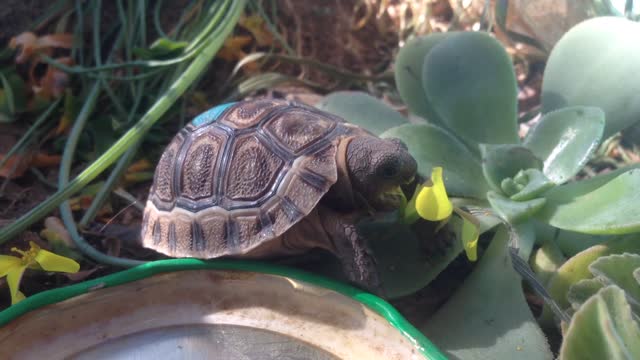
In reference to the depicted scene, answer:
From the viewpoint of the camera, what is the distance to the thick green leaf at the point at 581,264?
2.91ft

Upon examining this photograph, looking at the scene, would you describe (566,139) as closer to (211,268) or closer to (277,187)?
(277,187)

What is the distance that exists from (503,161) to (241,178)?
1.51ft

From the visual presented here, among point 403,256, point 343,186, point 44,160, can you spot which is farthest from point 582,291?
point 44,160

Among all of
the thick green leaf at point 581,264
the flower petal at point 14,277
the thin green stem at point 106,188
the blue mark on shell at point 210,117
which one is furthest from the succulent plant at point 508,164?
the flower petal at point 14,277

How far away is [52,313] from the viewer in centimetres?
90

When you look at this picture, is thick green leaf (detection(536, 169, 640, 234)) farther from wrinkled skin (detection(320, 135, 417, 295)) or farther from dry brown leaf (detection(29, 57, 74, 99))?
dry brown leaf (detection(29, 57, 74, 99))

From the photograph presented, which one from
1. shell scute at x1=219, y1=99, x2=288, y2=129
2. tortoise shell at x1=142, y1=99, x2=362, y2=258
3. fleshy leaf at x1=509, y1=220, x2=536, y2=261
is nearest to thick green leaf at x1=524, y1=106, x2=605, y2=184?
fleshy leaf at x1=509, y1=220, x2=536, y2=261

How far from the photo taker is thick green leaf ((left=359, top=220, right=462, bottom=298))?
93 centimetres

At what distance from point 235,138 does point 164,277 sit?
10.2 inches

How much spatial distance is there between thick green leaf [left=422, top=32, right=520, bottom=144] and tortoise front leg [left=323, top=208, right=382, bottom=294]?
37 cm

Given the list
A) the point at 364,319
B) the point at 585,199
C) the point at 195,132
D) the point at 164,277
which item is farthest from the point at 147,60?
the point at 585,199

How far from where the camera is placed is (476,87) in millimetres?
1125

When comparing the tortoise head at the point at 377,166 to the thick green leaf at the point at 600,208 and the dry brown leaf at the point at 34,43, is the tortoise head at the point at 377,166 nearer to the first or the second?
the thick green leaf at the point at 600,208

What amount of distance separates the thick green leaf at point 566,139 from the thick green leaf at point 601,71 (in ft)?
0.38
